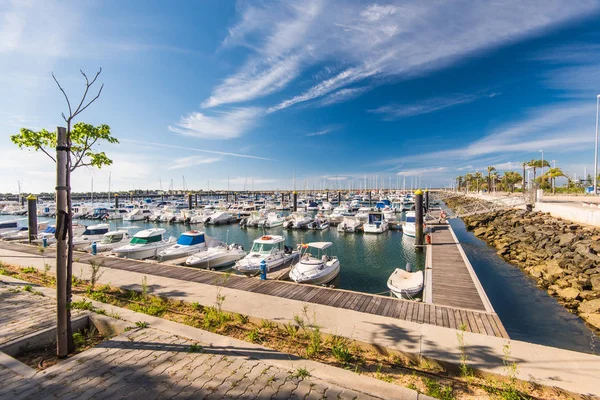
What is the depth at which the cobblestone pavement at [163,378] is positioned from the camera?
14.3ft

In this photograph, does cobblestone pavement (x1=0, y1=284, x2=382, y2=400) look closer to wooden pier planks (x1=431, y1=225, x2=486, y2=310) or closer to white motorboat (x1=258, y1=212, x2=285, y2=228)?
wooden pier planks (x1=431, y1=225, x2=486, y2=310)

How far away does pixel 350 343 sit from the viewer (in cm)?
649

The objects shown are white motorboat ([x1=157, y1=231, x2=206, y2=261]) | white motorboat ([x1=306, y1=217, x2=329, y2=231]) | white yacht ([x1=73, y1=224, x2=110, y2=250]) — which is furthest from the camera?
white motorboat ([x1=306, y1=217, x2=329, y2=231])

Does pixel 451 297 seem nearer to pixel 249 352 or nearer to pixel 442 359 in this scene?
pixel 442 359

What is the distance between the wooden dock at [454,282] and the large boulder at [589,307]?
454 cm

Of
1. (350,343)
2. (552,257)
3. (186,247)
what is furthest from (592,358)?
(186,247)

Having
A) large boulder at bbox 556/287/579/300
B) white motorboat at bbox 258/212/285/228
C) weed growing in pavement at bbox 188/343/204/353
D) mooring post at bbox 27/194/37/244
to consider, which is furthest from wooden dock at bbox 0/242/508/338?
white motorboat at bbox 258/212/285/228

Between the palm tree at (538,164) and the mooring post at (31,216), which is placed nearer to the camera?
the mooring post at (31,216)

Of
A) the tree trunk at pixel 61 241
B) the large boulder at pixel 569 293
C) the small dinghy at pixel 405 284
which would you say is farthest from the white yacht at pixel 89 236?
the large boulder at pixel 569 293

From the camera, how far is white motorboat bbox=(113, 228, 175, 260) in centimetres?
2059

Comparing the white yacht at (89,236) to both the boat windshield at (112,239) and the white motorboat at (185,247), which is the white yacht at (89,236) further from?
the white motorboat at (185,247)

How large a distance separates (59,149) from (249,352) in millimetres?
5581

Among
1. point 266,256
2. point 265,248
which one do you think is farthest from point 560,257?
point 265,248

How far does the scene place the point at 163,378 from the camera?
4.75 meters
